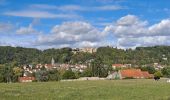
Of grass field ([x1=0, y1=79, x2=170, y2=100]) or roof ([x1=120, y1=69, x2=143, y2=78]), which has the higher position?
roof ([x1=120, y1=69, x2=143, y2=78])

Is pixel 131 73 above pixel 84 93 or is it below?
above

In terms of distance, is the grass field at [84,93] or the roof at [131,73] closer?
the grass field at [84,93]

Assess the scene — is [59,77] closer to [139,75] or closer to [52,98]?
[139,75]

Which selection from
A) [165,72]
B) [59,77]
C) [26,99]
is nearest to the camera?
[26,99]

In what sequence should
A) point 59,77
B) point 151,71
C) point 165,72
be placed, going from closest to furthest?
point 59,77 → point 165,72 → point 151,71

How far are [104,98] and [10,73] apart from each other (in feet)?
330

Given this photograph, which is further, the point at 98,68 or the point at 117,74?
the point at 98,68

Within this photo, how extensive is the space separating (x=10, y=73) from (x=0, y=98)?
99.8 metres

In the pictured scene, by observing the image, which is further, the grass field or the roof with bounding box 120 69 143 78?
the roof with bounding box 120 69 143 78

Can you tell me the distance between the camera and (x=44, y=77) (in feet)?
401

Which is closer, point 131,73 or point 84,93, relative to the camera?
point 84,93

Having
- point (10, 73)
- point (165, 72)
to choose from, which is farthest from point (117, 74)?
point (10, 73)

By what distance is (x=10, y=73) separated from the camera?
125500 millimetres

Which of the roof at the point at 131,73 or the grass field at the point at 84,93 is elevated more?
the roof at the point at 131,73
